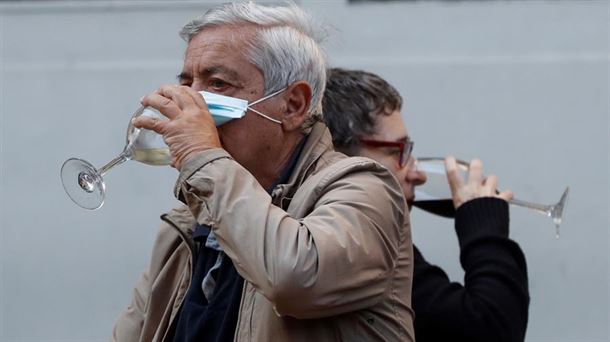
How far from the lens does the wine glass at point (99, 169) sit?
8.80 ft

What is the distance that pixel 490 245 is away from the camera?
3.16 m

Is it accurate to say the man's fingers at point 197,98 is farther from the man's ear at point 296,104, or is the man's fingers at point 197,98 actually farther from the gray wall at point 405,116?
the gray wall at point 405,116

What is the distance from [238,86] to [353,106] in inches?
26.8

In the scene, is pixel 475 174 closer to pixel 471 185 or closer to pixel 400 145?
pixel 471 185

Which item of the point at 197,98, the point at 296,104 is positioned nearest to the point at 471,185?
the point at 296,104

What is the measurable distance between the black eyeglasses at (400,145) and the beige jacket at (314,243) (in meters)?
0.63

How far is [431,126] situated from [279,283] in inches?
96.6

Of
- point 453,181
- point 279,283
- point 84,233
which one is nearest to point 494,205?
point 453,181

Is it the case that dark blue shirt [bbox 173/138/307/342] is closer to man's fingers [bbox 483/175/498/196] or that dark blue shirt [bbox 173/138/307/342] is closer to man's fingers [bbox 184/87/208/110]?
man's fingers [bbox 184/87/208/110]

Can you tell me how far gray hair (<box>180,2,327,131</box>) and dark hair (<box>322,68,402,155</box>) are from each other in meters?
0.48

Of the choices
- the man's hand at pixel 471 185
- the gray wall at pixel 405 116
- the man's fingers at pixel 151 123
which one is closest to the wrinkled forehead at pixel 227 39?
the man's fingers at pixel 151 123

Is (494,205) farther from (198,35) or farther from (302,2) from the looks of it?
(302,2)

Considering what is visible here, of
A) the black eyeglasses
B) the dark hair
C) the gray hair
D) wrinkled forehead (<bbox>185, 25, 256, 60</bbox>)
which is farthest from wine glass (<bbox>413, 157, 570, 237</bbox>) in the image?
wrinkled forehead (<bbox>185, 25, 256, 60</bbox>)

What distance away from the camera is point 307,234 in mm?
2348
